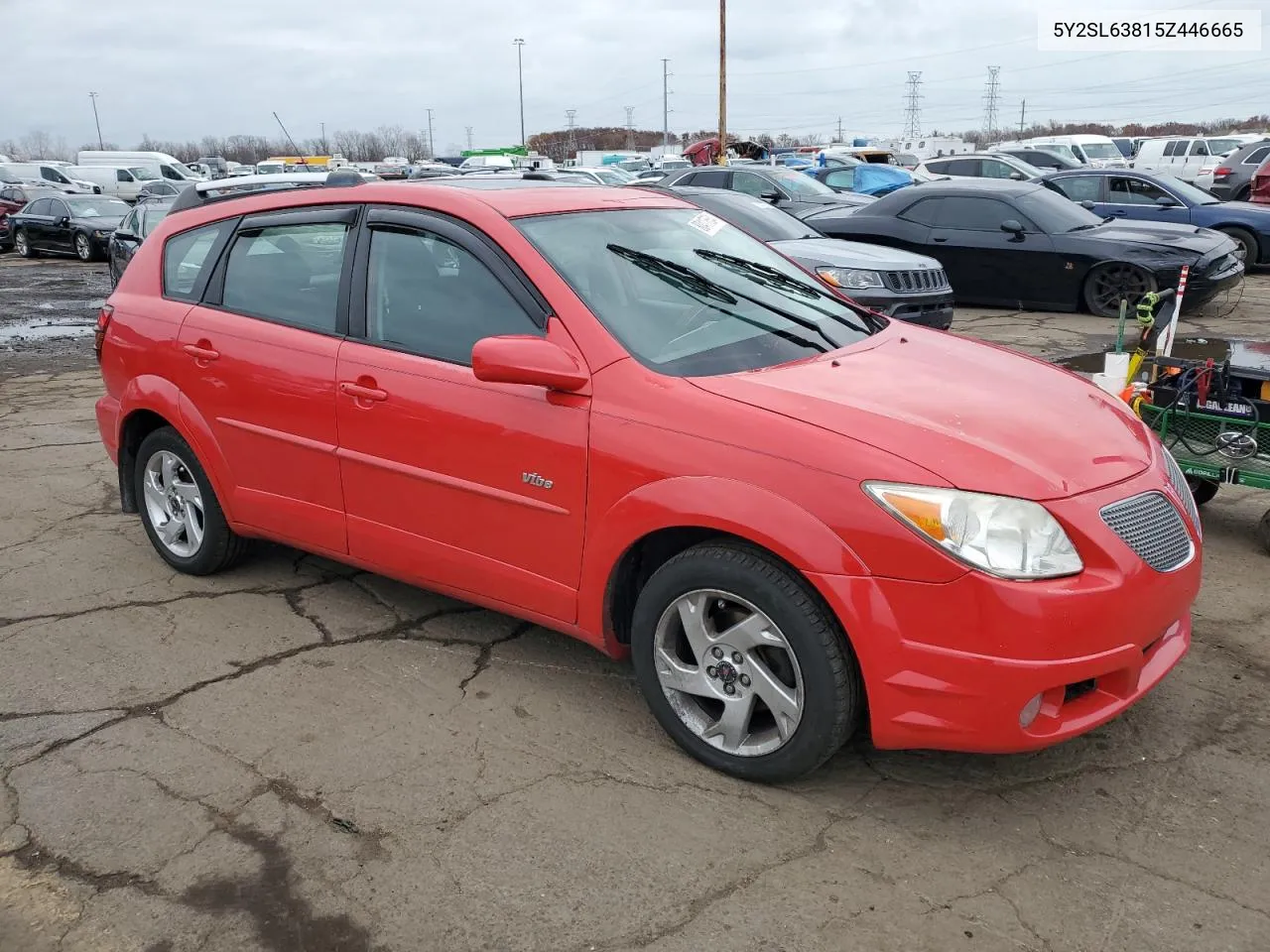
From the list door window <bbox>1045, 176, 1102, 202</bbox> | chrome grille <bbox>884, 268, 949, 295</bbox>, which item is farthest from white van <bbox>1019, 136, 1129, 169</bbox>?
chrome grille <bbox>884, 268, 949, 295</bbox>

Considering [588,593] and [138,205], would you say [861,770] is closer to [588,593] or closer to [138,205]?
[588,593]

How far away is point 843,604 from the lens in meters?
2.84

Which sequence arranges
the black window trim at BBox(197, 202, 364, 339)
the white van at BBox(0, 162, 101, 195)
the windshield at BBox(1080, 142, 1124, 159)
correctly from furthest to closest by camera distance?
the white van at BBox(0, 162, 101, 195)
the windshield at BBox(1080, 142, 1124, 159)
the black window trim at BBox(197, 202, 364, 339)

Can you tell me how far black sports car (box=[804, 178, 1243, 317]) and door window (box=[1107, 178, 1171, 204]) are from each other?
2932 millimetres

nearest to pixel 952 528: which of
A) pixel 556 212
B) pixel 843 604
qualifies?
pixel 843 604

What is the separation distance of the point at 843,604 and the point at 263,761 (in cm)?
188

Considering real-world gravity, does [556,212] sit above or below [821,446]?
above

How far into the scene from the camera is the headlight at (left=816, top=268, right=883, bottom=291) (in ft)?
30.7

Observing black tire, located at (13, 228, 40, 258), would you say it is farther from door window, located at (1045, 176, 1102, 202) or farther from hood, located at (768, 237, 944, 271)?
door window, located at (1045, 176, 1102, 202)

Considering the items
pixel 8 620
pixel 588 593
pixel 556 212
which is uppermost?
pixel 556 212

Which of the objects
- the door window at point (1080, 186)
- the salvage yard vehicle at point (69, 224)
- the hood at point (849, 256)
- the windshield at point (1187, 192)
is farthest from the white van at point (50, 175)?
the windshield at point (1187, 192)

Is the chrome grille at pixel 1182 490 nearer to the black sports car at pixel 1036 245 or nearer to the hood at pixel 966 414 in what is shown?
the hood at pixel 966 414

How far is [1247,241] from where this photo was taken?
14.7m

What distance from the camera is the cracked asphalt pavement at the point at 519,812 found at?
2.65 metres
